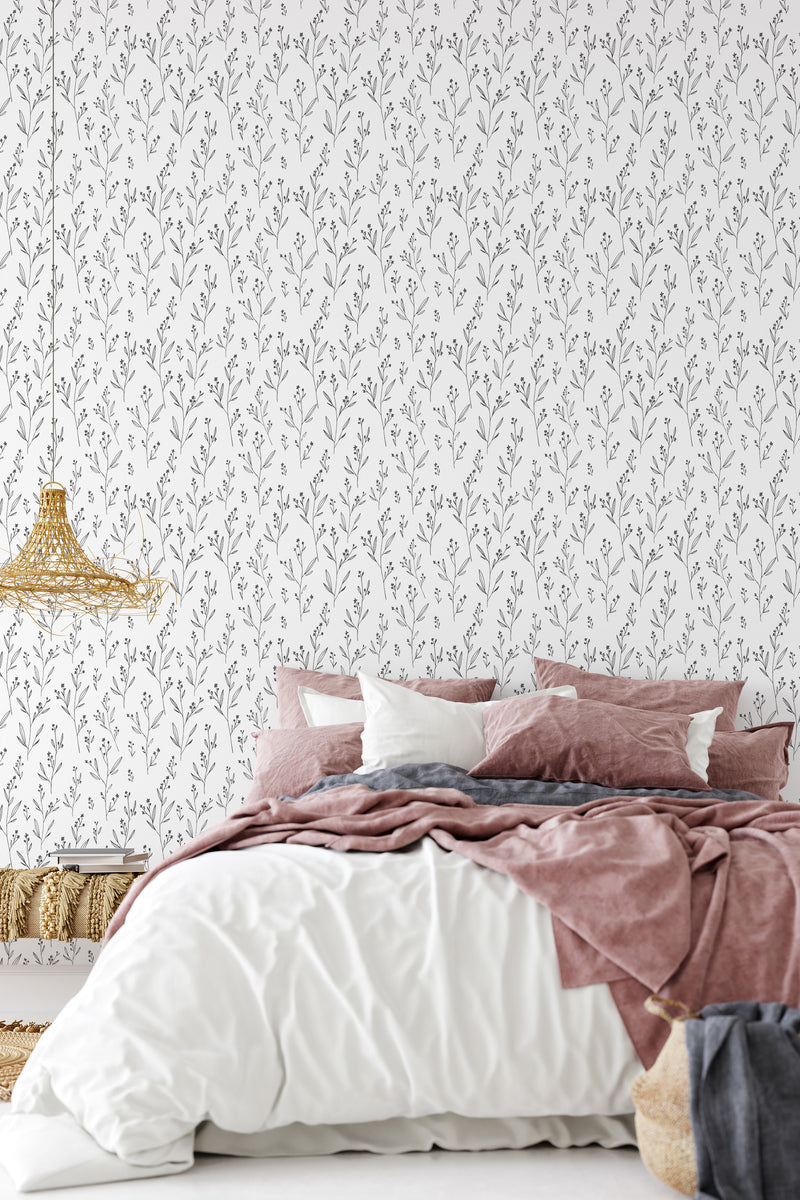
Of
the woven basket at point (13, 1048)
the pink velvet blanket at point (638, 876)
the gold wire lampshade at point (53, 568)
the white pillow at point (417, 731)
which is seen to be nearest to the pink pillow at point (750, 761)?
the white pillow at point (417, 731)

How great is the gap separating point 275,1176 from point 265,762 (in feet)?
5.39

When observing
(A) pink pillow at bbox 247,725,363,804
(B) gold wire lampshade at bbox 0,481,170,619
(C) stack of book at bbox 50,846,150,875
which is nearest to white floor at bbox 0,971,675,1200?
(A) pink pillow at bbox 247,725,363,804

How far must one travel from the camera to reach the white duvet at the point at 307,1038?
1.86 meters

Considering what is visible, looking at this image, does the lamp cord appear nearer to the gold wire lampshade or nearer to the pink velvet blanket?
the gold wire lampshade

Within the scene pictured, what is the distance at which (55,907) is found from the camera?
326 cm

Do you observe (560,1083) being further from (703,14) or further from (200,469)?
(703,14)

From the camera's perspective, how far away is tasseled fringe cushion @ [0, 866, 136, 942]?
326 cm

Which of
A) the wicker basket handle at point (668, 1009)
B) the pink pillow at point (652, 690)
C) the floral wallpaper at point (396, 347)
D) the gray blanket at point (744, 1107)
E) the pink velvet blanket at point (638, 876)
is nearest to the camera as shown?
the gray blanket at point (744, 1107)

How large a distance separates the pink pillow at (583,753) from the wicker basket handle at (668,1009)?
4.22ft

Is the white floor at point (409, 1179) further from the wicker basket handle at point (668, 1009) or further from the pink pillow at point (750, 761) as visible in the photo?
the pink pillow at point (750, 761)

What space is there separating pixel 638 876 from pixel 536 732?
46.7 inches

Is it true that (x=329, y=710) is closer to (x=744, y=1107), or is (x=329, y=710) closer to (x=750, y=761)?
(x=750, y=761)

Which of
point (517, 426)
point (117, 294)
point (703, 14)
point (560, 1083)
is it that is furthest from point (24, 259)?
point (560, 1083)

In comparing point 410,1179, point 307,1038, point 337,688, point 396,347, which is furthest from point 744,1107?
point 396,347
